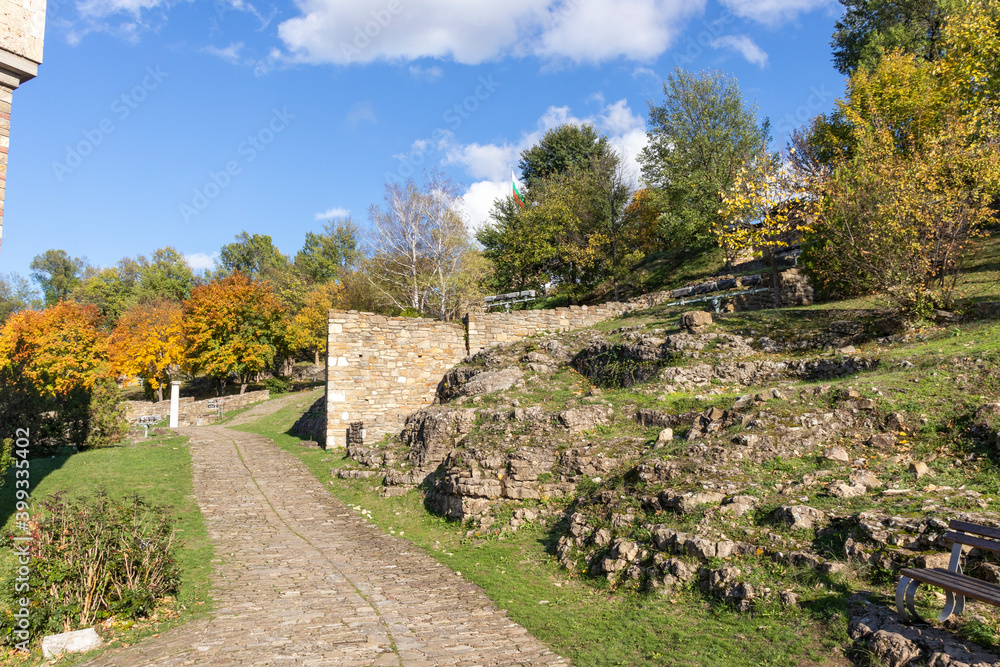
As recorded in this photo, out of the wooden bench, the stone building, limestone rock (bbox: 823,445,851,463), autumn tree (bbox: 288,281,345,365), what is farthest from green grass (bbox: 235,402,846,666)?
autumn tree (bbox: 288,281,345,365)

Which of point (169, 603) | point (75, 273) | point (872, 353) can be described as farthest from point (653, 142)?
point (75, 273)

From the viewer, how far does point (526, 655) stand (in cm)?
569

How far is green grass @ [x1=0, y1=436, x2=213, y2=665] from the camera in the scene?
22.2 feet

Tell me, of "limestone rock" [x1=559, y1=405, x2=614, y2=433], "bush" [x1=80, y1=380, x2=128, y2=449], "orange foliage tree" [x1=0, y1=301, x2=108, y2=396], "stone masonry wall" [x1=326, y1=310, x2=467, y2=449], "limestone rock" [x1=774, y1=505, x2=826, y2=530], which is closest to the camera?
"limestone rock" [x1=774, y1=505, x2=826, y2=530]

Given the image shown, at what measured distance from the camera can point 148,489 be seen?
1302 centimetres

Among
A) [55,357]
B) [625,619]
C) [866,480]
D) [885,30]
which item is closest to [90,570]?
[625,619]

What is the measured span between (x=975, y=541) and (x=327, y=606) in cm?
697

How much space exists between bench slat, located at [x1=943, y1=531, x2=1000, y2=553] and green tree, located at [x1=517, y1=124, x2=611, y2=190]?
4535 cm

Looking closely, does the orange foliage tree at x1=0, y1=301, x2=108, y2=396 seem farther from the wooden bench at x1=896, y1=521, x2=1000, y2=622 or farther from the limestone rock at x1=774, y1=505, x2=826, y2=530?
the wooden bench at x1=896, y1=521, x2=1000, y2=622

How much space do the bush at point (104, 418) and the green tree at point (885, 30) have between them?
34860mm

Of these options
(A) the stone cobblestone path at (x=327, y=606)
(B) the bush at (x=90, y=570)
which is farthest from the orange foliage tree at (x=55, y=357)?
(B) the bush at (x=90, y=570)

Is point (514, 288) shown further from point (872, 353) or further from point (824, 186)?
point (872, 353)

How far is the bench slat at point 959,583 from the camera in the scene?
4086 mm

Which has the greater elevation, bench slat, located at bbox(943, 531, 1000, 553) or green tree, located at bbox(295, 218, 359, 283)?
green tree, located at bbox(295, 218, 359, 283)
